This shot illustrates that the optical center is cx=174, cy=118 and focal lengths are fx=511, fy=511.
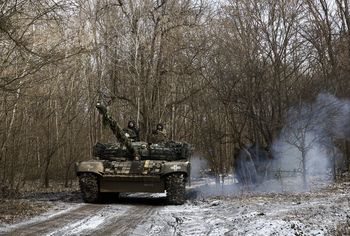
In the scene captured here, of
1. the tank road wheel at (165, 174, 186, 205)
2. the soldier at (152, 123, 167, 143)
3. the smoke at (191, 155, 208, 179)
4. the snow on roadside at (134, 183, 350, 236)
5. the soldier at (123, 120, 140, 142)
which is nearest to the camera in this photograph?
the snow on roadside at (134, 183, 350, 236)

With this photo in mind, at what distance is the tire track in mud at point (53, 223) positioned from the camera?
8.60m

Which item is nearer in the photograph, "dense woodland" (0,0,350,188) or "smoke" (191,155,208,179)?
"dense woodland" (0,0,350,188)

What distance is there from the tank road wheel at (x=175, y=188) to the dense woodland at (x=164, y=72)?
4.06 meters

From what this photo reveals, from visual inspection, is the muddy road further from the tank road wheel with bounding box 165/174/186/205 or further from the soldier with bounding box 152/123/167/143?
the soldier with bounding box 152/123/167/143

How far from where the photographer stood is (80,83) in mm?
24469

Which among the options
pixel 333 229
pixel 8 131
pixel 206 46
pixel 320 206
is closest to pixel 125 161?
pixel 8 131

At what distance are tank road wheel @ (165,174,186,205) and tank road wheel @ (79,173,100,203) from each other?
73.5 inches

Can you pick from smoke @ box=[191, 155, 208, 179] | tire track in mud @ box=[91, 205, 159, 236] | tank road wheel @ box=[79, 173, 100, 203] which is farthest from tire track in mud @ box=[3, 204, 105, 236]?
smoke @ box=[191, 155, 208, 179]

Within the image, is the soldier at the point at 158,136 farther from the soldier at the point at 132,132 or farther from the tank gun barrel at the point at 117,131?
the tank gun barrel at the point at 117,131

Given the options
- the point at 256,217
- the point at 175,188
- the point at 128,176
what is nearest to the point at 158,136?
the point at 128,176

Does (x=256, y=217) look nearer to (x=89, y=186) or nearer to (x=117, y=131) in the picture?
(x=89, y=186)

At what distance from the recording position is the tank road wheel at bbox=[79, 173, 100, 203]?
1330cm

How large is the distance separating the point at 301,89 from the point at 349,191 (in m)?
4.24

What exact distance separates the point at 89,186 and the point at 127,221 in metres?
3.58
